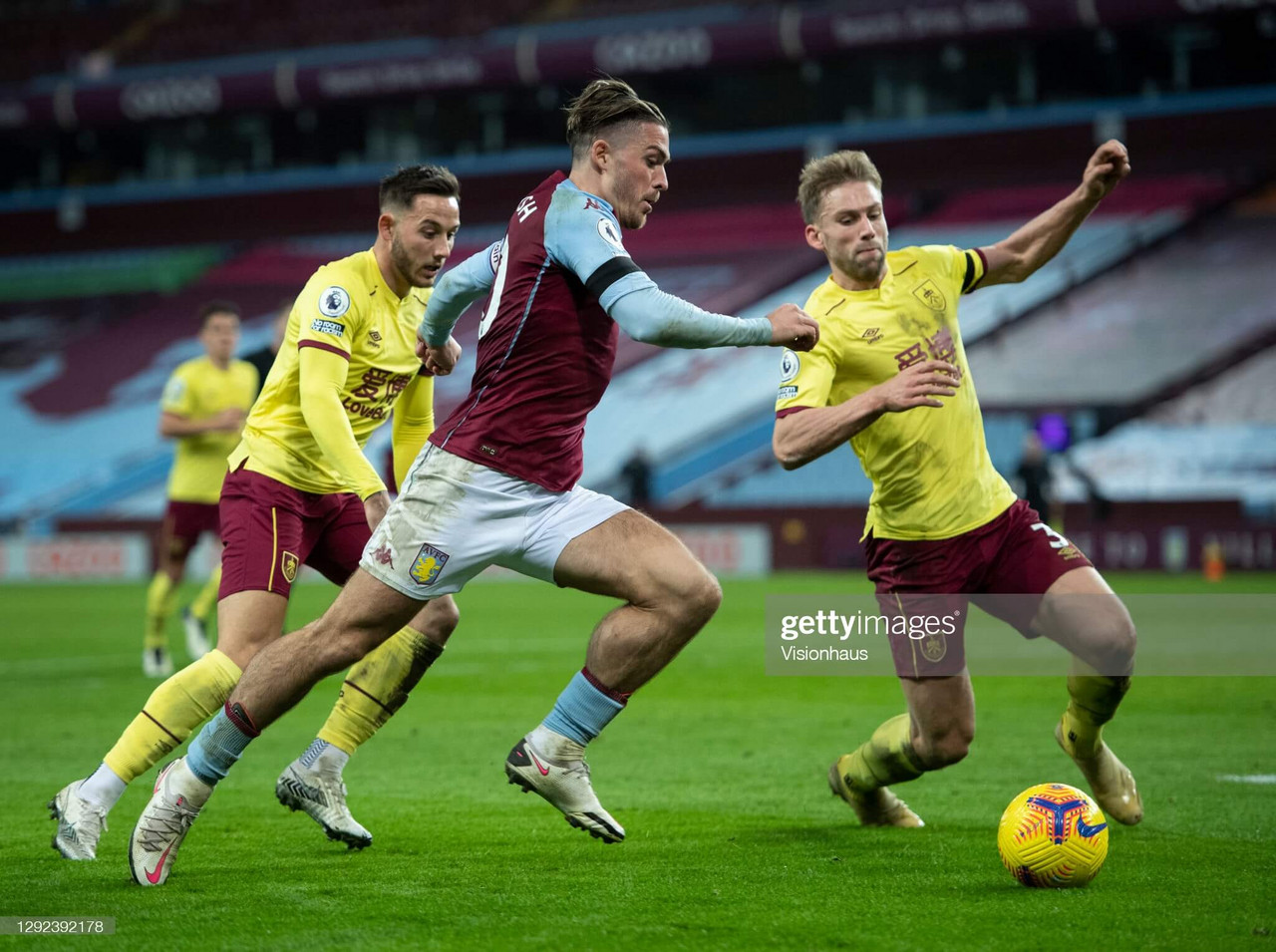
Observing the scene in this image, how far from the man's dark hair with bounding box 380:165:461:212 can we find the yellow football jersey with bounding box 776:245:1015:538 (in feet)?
4.65

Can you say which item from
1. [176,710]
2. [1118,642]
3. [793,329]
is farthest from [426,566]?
[1118,642]

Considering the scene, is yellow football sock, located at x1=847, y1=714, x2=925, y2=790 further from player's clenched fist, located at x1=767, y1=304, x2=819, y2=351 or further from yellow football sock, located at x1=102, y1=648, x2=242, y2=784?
yellow football sock, located at x1=102, y1=648, x2=242, y2=784

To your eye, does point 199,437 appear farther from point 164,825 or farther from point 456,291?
point 164,825

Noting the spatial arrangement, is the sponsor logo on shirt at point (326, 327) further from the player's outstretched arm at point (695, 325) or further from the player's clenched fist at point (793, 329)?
the player's clenched fist at point (793, 329)

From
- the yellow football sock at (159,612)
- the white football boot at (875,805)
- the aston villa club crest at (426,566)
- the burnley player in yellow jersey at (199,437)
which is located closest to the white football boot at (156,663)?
the yellow football sock at (159,612)

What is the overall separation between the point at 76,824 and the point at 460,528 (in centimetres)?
158

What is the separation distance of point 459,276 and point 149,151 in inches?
1236

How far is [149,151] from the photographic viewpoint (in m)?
33.9

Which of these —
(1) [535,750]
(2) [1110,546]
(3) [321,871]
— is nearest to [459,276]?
(1) [535,750]

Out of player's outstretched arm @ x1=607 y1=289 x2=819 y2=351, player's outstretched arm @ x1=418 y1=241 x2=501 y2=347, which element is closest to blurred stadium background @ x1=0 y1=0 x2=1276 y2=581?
player's outstretched arm @ x1=418 y1=241 x2=501 y2=347

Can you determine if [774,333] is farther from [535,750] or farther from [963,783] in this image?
[963,783]

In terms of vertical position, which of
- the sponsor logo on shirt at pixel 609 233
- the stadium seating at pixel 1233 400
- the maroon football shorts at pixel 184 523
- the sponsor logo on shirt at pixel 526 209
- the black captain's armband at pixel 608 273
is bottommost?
the stadium seating at pixel 1233 400

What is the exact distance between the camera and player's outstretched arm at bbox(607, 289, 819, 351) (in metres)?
4.18

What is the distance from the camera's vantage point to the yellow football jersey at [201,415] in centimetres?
1127
